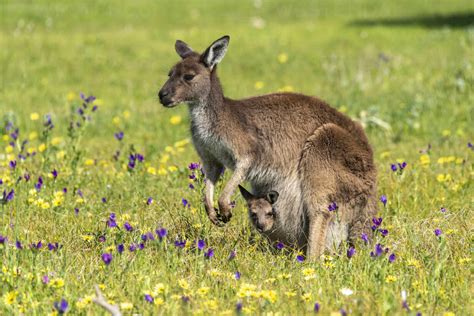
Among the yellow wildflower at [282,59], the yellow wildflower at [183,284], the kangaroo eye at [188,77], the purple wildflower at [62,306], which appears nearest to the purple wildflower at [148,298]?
the yellow wildflower at [183,284]

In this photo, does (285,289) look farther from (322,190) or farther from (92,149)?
(92,149)

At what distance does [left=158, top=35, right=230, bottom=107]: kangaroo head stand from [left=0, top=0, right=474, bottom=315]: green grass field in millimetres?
630

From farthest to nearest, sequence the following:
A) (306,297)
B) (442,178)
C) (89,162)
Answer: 1. (89,162)
2. (442,178)
3. (306,297)

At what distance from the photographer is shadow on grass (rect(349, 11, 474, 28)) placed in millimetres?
20000

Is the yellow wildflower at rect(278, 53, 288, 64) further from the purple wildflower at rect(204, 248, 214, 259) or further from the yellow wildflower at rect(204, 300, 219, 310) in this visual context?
the yellow wildflower at rect(204, 300, 219, 310)

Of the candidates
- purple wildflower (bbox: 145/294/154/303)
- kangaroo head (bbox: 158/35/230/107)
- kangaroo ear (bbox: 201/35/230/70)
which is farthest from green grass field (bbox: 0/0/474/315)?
kangaroo ear (bbox: 201/35/230/70)

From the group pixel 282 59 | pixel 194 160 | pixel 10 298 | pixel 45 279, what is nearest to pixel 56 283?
pixel 45 279

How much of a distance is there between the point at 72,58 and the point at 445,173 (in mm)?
8997

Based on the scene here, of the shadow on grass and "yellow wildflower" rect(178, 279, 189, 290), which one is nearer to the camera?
"yellow wildflower" rect(178, 279, 189, 290)

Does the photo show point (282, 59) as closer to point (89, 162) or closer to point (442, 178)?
point (89, 162)

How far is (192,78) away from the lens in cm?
561

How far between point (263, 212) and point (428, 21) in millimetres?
16533

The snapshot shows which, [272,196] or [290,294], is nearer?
[290,294]

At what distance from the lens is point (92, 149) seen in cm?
931
